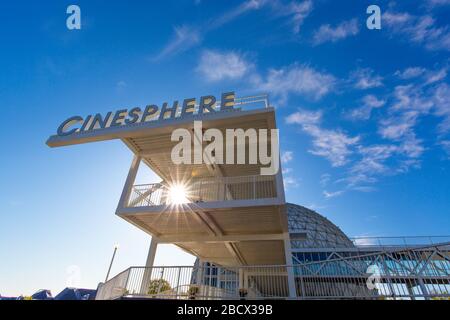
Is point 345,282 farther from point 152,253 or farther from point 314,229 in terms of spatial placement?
point 314,229

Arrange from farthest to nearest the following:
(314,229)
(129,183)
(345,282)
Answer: (314,229) < (129,183) < (345,282)

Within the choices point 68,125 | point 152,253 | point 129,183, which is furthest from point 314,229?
point 68,125

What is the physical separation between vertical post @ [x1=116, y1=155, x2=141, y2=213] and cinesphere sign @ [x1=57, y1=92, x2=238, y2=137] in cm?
216

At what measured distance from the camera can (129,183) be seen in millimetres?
11945

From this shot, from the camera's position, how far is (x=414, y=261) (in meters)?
8.22

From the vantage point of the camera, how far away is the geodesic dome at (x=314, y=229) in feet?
129

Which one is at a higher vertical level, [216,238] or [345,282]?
[216,238]

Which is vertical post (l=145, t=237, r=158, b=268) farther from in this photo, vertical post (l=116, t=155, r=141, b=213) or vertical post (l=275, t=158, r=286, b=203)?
vertical post (l=275, t=158, r=286, b=203)

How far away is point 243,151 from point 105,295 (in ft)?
31.1

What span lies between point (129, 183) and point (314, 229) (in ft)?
131

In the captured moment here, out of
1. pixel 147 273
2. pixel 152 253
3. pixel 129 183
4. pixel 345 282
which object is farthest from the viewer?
pixel 152 253

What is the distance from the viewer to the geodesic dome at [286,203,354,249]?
39.2m

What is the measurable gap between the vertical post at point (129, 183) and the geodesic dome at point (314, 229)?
32.0 m

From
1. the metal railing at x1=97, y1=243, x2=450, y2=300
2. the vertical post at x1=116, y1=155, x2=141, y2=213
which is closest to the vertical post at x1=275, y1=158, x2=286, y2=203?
the metal railing at x1=97, y1=243, x2=450, y2=300
